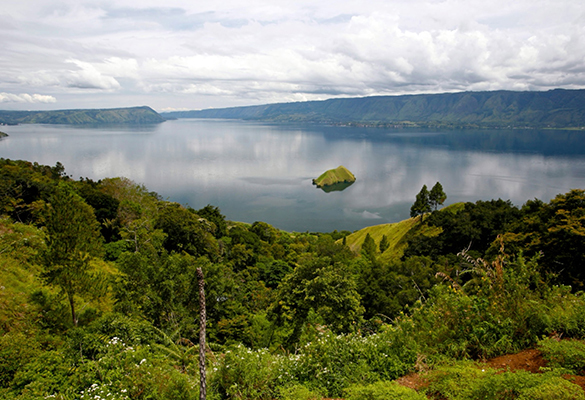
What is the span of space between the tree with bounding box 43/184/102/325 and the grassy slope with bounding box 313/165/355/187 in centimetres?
8020

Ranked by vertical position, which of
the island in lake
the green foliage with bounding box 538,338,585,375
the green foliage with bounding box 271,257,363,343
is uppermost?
the green foliage with bounding box 538,338,585,375

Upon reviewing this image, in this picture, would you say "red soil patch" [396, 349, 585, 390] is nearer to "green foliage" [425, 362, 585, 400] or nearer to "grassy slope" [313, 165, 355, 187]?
"green foliage" [425, 362, 585, 400]

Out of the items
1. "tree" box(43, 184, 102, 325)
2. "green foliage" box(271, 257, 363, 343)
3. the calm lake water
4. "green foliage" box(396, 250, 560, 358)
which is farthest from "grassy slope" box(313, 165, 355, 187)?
"green foliage" box(396, 250, 560, 358)

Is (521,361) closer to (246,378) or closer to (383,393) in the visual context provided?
(383,393)

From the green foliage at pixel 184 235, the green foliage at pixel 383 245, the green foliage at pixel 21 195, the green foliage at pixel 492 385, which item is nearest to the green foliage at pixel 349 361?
the green foliage at pixel 492 385

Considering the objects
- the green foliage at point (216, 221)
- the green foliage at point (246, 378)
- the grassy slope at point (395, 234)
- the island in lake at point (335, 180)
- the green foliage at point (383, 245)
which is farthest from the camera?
the island in lake at point (335, 180)

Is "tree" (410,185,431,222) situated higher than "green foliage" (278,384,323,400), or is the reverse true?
"green foliage" (278,384,323,400)

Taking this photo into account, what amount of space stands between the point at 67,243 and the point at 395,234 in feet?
146

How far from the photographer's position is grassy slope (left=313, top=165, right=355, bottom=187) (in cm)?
Answer: 8994

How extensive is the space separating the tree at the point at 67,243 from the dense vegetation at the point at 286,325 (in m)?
0.04

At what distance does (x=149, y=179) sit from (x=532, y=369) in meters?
92.6

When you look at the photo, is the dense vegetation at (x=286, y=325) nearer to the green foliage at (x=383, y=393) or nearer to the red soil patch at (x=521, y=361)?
the green foliage at (x=383, y=393)

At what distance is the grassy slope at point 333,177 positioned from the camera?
3541 inches

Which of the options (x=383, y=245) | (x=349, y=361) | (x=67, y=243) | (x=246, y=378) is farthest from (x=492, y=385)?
(x=383, y=245)
